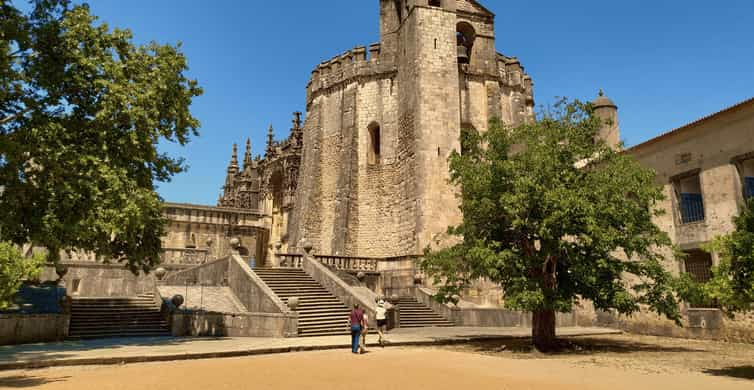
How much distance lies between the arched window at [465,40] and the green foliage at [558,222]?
15.0m

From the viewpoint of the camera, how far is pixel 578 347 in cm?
1301

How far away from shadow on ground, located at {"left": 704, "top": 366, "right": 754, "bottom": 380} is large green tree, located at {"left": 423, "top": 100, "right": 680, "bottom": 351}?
2.58m

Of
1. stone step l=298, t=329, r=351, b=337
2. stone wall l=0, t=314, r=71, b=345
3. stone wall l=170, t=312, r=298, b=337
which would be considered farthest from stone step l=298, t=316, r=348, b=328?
stone wall l=0, t=314, r=71, b=345

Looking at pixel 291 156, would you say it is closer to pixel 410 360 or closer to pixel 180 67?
pixel 180 67

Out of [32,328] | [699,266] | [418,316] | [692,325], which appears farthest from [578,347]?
[32,328]

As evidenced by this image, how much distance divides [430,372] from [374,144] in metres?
20.7

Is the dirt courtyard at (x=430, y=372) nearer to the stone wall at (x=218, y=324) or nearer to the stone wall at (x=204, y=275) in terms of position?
the stone wall at (x=218, y=324)

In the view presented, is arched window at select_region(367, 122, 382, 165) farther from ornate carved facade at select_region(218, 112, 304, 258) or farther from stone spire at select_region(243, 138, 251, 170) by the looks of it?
stone spire at select_region(243, 138, 251, 170)

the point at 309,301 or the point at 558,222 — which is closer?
the point at 558,222

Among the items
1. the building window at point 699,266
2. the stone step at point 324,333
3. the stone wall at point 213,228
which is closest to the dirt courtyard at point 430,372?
the stone step at point 324,333

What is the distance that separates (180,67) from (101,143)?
9.71 ft

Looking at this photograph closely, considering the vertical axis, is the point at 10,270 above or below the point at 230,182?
below

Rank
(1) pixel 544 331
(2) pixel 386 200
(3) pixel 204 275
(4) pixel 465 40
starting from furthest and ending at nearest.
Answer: (4) pixel 465 40, (2) pixel 386 200, (3) pixel 204 275, (1) pixel 544 331

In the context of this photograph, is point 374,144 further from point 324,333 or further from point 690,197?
point 690,197
